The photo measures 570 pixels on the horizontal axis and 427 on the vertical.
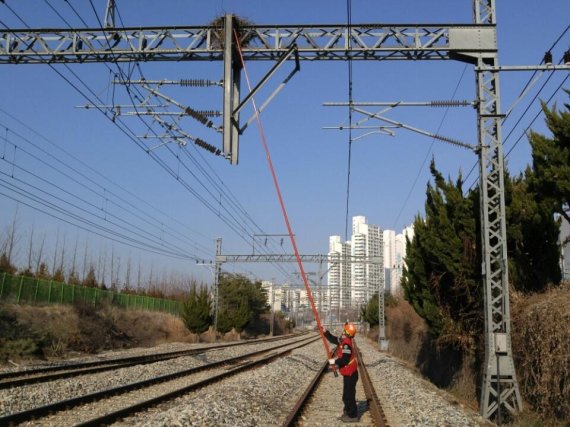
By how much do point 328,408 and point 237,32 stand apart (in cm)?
897

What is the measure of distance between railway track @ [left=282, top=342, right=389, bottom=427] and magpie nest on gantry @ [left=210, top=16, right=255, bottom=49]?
332 inches

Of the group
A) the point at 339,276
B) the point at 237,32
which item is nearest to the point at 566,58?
the point at 237,32

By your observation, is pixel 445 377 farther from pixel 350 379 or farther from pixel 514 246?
pixel 350 379

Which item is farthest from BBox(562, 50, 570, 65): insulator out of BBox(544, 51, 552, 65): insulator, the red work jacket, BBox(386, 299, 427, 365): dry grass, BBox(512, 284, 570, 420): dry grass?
BBox(386, 299, 427, 365): dry grass

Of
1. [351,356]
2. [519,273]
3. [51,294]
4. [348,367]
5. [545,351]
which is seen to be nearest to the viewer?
[348,367]

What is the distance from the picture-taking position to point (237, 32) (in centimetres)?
1377

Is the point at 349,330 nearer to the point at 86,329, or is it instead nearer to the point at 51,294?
the point at 86,329

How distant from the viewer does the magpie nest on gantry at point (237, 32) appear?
45.5ft

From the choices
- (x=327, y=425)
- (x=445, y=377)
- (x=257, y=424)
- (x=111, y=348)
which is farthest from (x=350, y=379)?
(x=111, y=348)

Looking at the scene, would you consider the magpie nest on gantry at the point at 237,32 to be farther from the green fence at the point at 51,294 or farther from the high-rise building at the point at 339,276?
the high-rise building at the point at 339,276

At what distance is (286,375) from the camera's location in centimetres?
2070

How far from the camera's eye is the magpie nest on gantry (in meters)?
13.9

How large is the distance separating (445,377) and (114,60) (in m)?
18.0

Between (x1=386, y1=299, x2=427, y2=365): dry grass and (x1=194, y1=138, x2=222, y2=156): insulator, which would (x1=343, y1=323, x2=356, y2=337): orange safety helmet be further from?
(x1=386, y1=299, x2=427, y2=365): dry grass
